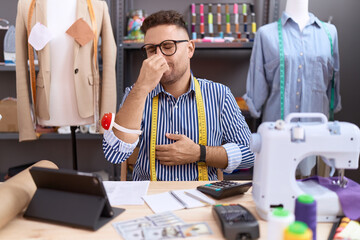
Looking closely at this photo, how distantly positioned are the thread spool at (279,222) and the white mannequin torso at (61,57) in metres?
1.99

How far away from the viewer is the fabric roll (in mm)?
1042

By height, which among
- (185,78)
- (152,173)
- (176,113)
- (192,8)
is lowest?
(152,173)

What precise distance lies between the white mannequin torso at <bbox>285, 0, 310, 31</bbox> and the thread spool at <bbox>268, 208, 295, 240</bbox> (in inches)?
84.6

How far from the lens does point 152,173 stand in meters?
1.76

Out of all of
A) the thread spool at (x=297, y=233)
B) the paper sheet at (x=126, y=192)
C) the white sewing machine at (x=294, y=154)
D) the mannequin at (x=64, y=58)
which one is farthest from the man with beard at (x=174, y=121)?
the thread spool at (x=297, y=233)

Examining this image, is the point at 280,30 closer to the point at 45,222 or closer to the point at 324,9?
the point at 324,9

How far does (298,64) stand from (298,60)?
3 centimetres

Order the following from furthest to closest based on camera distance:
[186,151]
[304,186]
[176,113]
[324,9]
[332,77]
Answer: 1. [324,9]
2. [332,77]
3. [176,113]
4. [186,151]
5. [304,186]

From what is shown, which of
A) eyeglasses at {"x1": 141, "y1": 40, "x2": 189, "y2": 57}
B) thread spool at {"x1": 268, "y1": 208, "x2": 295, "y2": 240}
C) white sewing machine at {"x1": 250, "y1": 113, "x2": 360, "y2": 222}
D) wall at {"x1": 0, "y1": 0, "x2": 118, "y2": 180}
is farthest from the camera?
wall at {"x1": 0, "y1": 0, "x2": 118, "y2": 180}

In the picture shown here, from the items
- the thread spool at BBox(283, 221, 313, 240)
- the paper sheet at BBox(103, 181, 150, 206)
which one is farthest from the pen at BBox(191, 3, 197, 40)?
the thread spool at BBox(283, 221, 313, 240)

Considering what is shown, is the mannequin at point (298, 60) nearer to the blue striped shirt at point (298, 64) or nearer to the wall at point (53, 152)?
the blue striped shirt at point (298, 64)

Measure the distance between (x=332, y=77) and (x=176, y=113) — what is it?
1532 millimetres

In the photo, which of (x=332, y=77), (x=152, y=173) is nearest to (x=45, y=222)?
(x=152, y=173)

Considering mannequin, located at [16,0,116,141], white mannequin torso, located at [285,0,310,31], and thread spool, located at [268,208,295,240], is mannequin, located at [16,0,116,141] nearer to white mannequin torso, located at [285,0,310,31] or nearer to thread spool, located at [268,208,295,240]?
white mannequin torso, located at [285,0,310,31]
